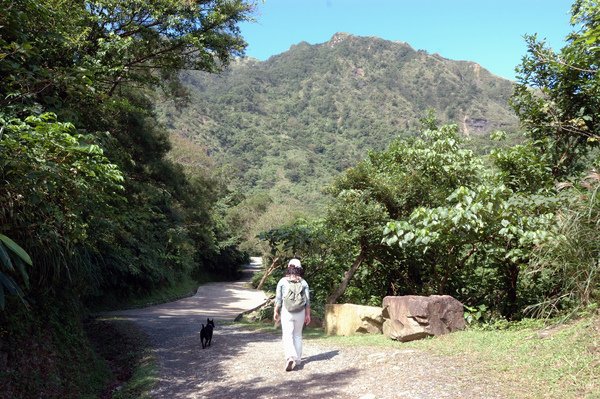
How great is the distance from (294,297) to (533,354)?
9.03ft

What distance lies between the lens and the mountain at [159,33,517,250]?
96125 mm

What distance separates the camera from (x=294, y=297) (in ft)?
18.6

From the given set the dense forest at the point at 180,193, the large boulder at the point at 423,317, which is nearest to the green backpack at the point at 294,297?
the large boulder at the point at 423,317

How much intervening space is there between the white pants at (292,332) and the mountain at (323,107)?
71.0 m

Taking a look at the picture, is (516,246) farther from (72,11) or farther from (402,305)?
(72,11)

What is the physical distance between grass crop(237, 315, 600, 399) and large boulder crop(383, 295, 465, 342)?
0.15 metres

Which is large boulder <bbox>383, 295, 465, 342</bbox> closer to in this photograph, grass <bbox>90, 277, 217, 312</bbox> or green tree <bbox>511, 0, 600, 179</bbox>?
green tree <bbox>511, 0, 600, 179</bbox>

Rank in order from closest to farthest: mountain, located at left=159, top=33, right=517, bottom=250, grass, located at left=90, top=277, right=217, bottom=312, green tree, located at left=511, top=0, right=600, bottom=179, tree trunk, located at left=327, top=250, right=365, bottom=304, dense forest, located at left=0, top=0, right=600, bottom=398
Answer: dense forest, located at left=0, top=0, right=600, bottom=398
green tree, located at left=511, top=0, right=600, bottom=179
tree trunk, located at left=327, top=250, right=365, bottom=304
grass, located at left=90, top=277, right=217, bottom=312
mountain, located at left=159, top=33, right=517, bottom=250

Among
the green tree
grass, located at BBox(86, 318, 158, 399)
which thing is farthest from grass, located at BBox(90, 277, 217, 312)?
the green tree

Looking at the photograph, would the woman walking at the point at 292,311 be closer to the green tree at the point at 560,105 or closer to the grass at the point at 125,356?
the grass at the point at 125,356

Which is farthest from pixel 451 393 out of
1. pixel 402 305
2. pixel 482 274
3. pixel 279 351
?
pixel 482 274

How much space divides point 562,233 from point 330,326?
446cm

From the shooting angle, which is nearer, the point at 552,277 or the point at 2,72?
the point at 2,72

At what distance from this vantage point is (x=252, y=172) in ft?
304
